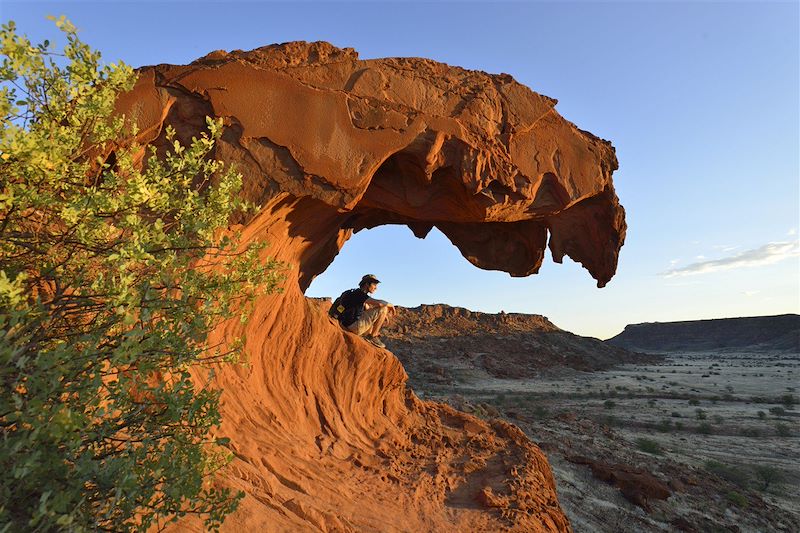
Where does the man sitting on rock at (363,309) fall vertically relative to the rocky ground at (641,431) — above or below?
above

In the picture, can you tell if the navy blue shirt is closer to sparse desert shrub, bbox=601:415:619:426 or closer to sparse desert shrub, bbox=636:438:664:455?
sparse desert shrub, bbox=636:438:664:455

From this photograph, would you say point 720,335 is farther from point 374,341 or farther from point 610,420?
point 374,341

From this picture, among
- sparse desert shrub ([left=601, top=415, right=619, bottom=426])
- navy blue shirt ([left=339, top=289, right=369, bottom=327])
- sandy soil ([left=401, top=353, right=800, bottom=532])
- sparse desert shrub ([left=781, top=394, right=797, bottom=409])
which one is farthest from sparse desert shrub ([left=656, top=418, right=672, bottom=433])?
navy blue shirt ([left=339, top=289, right=369, bottom=327])

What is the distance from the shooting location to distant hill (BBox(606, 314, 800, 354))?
67488 millimetres

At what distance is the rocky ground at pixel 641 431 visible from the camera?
322 inches

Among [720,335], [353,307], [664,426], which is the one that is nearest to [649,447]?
[664,426]

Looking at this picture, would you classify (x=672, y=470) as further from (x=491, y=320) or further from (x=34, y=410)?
(x=491, y=320)

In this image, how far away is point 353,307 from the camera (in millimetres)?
8078

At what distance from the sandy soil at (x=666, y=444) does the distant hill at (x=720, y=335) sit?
54624mm

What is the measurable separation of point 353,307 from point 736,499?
324 inches

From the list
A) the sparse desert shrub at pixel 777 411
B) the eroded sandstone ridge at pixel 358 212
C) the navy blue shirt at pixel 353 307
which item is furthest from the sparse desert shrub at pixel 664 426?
the navy blue shirt at pixel 353 307

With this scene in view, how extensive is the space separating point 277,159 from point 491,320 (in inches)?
1586

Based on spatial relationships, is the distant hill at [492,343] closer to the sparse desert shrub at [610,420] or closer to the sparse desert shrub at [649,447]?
the sparse desert shrub at [610,420]

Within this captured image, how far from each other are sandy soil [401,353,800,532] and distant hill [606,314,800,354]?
54.6 metres
